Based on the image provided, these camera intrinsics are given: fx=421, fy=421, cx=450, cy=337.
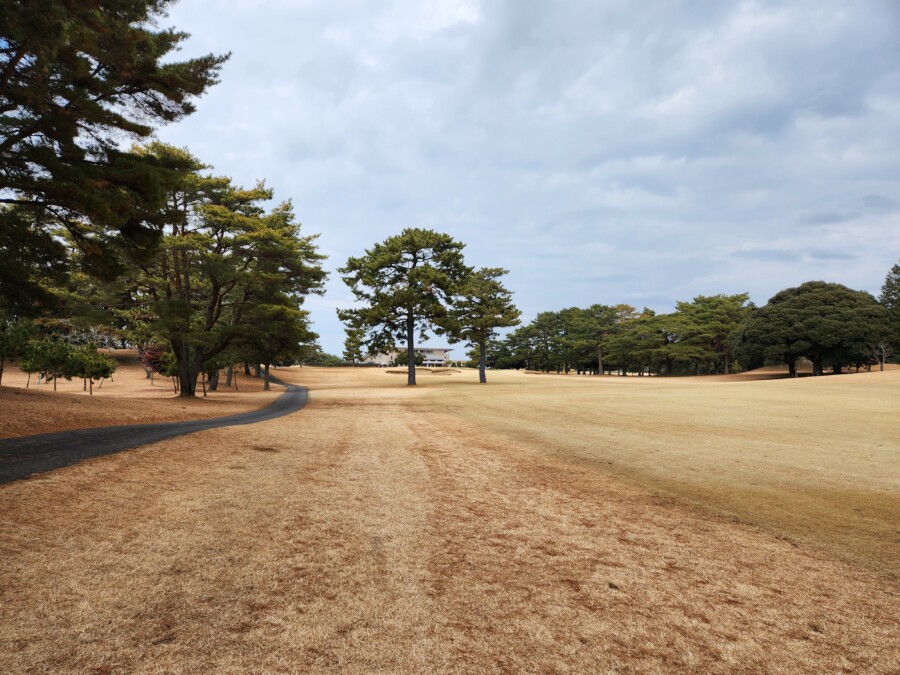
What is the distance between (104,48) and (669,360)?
76.3m

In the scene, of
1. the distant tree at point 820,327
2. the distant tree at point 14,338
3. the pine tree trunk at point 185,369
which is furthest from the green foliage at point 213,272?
the distant tree at point 820,327

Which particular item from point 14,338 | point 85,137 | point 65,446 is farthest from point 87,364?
point 65,446

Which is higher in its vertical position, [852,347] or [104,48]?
[104,48]

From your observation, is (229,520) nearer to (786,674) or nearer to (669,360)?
(786,674)

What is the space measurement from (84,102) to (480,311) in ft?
119

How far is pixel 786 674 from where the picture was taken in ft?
8.35

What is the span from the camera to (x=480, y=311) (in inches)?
1729

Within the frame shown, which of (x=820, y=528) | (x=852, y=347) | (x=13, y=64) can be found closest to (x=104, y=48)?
(x=13, y=64)

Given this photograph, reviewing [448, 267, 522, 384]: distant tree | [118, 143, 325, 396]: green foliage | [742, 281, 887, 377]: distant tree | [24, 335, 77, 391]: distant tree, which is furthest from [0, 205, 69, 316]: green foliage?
[742, 281, 887, 377]: distant tree

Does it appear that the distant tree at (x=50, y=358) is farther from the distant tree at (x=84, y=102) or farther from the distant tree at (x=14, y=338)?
the distant tree at (x=84, y=102)

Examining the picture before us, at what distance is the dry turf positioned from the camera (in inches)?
106

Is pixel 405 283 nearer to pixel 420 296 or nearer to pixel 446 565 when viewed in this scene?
pixel 420 296

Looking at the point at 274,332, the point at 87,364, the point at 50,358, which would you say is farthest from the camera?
the point at 87,364

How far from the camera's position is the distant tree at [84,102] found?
8680 mm
